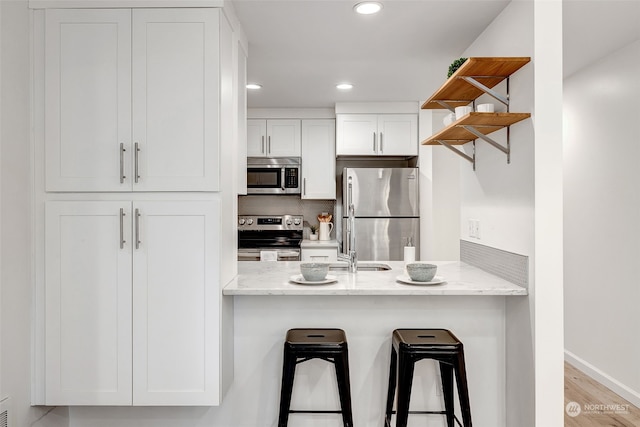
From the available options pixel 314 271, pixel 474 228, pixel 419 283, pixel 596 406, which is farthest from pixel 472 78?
pixel 596 406

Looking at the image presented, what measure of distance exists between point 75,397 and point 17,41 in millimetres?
1572

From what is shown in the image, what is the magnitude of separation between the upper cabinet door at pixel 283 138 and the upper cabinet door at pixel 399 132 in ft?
2.87

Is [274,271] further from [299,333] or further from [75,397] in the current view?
[75,397]

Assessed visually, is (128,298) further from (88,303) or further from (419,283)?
(419,283)

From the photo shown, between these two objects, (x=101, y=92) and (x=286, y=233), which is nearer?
(x=101, y=92)

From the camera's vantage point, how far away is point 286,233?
505 centimetres

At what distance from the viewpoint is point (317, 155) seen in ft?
15.6

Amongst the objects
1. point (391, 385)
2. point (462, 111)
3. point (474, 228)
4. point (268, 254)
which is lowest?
point (391, 385)

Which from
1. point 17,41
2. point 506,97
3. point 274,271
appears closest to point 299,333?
point 274,271

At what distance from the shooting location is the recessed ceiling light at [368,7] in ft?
7.40

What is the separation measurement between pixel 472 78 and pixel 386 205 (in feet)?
7.14

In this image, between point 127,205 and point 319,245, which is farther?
point 319,245

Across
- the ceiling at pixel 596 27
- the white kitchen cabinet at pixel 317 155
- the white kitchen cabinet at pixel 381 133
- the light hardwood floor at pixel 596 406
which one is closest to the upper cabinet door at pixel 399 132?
the white kitchen cabinet at pixel 381 133

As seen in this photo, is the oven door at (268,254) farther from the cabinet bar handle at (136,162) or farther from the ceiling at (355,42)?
the cabinet bar handle at (136,162)
